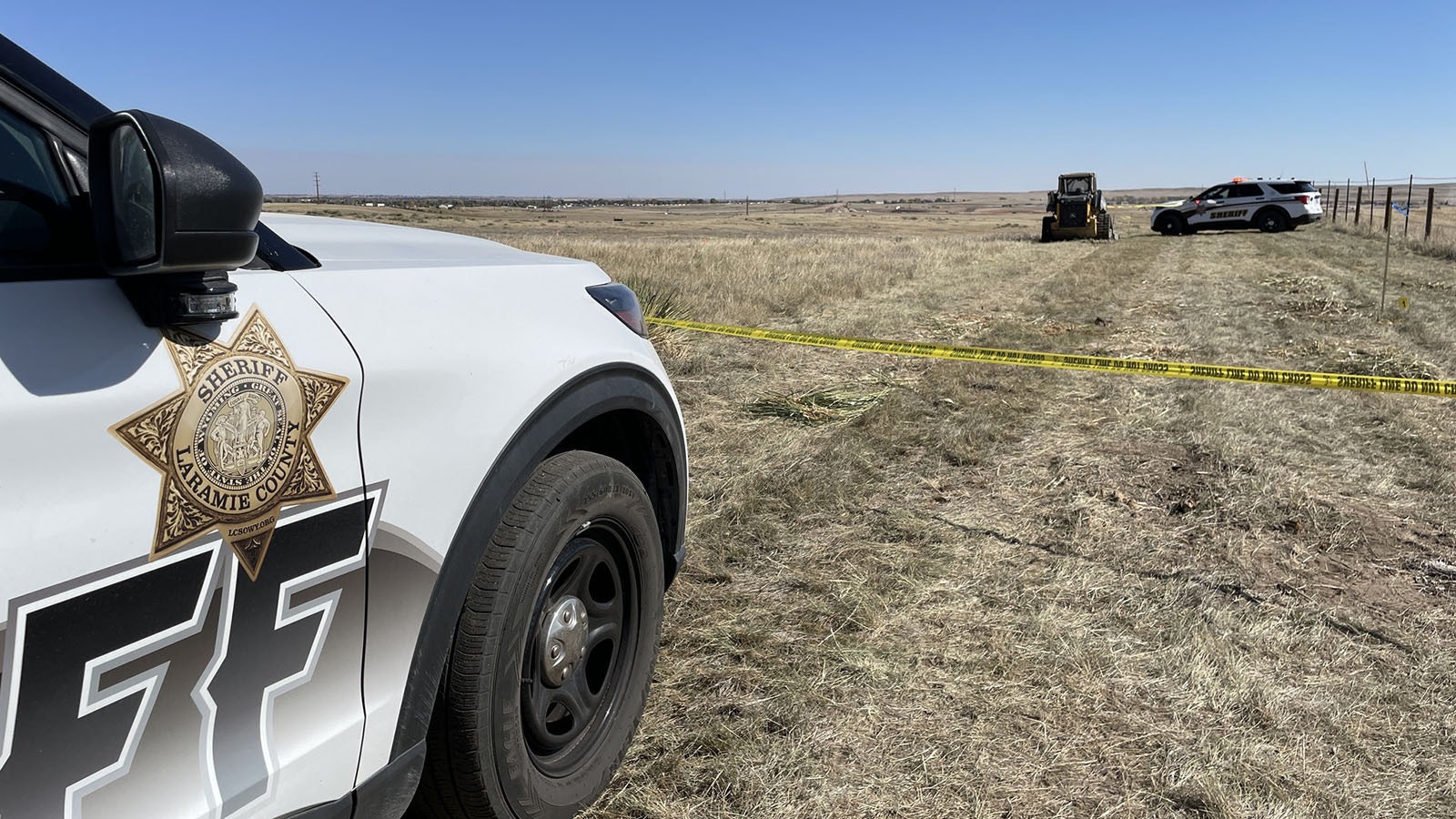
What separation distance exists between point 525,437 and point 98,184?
36.9 inches

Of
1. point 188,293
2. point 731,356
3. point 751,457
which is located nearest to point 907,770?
point 188,293

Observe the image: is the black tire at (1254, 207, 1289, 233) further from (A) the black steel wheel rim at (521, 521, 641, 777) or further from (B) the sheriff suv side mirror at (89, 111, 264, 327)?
(B) the sheriff suv side mirror at (89, 111, 264, 327)

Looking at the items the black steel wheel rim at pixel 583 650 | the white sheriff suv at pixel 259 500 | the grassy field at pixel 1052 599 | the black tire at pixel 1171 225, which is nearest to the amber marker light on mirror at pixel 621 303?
Result: the white sheriff suv at pixel 259 500

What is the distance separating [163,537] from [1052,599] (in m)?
3.14

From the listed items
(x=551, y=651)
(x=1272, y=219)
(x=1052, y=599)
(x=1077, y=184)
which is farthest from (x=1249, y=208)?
(x=551, y=651)

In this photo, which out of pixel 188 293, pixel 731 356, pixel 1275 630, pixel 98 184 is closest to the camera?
pixel 98 184

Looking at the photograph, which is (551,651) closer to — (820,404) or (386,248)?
(386,248)

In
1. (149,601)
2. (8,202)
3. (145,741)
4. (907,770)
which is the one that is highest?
(8,202)

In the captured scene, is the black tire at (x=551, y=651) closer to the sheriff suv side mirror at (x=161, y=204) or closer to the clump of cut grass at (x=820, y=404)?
the sheriff suv side mirror at (x=161, y=204)

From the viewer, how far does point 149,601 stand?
4.24ft

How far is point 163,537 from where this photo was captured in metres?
1.31

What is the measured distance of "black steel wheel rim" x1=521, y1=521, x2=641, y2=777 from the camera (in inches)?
85.2

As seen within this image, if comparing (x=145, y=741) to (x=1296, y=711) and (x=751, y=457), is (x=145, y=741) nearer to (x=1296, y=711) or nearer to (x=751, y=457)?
(x=1296, y=711)

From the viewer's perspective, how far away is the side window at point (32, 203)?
1355 mm
